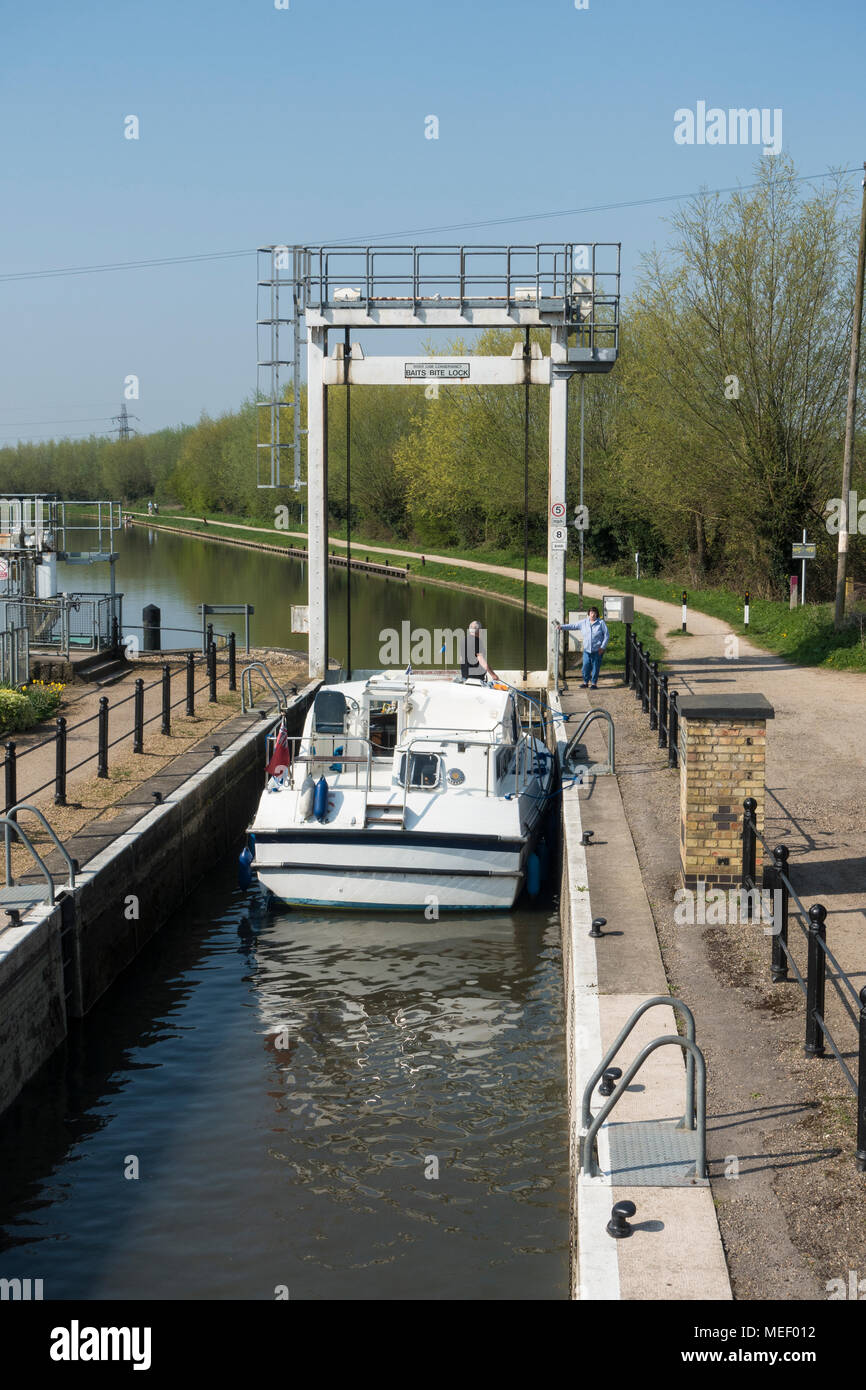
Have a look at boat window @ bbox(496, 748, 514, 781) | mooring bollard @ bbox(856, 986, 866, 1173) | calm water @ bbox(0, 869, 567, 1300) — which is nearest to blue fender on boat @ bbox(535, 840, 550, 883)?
boat window @ bbox(496, 748, 514, 781)

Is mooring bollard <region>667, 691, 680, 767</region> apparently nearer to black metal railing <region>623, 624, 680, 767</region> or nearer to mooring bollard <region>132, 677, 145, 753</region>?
black metal railing <region>623, 624, 680, 767</region>

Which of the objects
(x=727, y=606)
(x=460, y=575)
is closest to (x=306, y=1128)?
(x=727, y=606)

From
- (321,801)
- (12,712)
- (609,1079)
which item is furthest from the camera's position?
(12,712)

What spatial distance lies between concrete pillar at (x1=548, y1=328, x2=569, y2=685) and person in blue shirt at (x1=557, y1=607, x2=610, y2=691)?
529 mm

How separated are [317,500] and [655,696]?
25.5 feet

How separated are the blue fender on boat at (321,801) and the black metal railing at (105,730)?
242 cm

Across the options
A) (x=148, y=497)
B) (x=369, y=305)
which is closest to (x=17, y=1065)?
A: (x=369, y=305)

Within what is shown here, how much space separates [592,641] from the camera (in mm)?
23359

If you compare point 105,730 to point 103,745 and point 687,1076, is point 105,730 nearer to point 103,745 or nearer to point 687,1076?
point 103,745

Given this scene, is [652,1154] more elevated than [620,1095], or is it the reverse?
[620,1095]

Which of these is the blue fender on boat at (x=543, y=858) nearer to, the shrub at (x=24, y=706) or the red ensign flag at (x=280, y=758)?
the red ensign flag at (x=280, y=758)

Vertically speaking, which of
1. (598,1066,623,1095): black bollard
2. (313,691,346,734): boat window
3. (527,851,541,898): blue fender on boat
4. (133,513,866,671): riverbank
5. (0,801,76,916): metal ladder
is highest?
(133,513,866,671): riverbank

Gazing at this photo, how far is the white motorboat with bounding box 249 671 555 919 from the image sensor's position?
14.8 metres

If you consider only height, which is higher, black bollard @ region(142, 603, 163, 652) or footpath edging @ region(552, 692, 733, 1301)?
black bollard @ region(142, 603, 163, 652)
